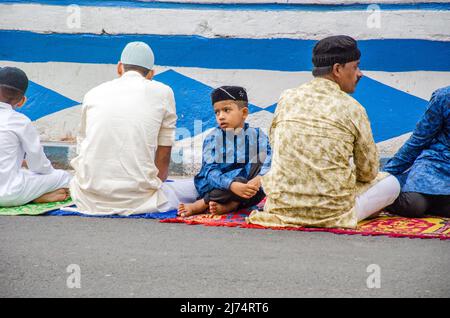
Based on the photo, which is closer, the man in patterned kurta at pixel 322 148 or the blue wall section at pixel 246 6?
the man in patterned kurta at pixel 322 148

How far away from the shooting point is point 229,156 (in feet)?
16.6

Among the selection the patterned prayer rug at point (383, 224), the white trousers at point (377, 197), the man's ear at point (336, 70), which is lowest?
the patterned prayer rug at point (383, 224)

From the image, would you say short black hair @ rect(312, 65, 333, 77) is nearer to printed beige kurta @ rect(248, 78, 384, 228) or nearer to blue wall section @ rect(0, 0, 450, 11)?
printed beige kurta @ rect(248, 78, 384, 228)

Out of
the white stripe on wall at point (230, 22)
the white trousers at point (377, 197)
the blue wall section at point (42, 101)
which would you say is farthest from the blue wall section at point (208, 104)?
the white trousers at point (377, 197)

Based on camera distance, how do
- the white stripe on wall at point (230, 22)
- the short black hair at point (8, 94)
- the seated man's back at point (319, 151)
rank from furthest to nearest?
1. the white stripe on wall at point (230, 22)
2. the short black hair at point (8, 94)
3. the seated man's back at point (319, 151)

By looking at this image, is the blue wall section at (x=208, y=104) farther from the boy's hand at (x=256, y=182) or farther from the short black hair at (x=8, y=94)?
the boy's hand at (x=256, y=182)

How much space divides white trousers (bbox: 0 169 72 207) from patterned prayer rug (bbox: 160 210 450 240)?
1.14 meters

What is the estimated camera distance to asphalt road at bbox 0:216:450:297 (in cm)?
305

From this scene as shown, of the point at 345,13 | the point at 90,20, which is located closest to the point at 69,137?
the point at 90,20

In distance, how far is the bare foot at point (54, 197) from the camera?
5473 millimetres

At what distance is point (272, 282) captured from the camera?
10.4 feet

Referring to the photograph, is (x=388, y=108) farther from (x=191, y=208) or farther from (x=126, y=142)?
(x=126, y=142)

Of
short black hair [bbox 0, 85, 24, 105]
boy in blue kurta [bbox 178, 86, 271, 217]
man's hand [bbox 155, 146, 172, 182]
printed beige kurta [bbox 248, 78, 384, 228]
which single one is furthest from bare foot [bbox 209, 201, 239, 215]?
short black hair [bbox 0, 85, 24, 105]

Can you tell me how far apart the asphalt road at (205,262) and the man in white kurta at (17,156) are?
0.69 meters
